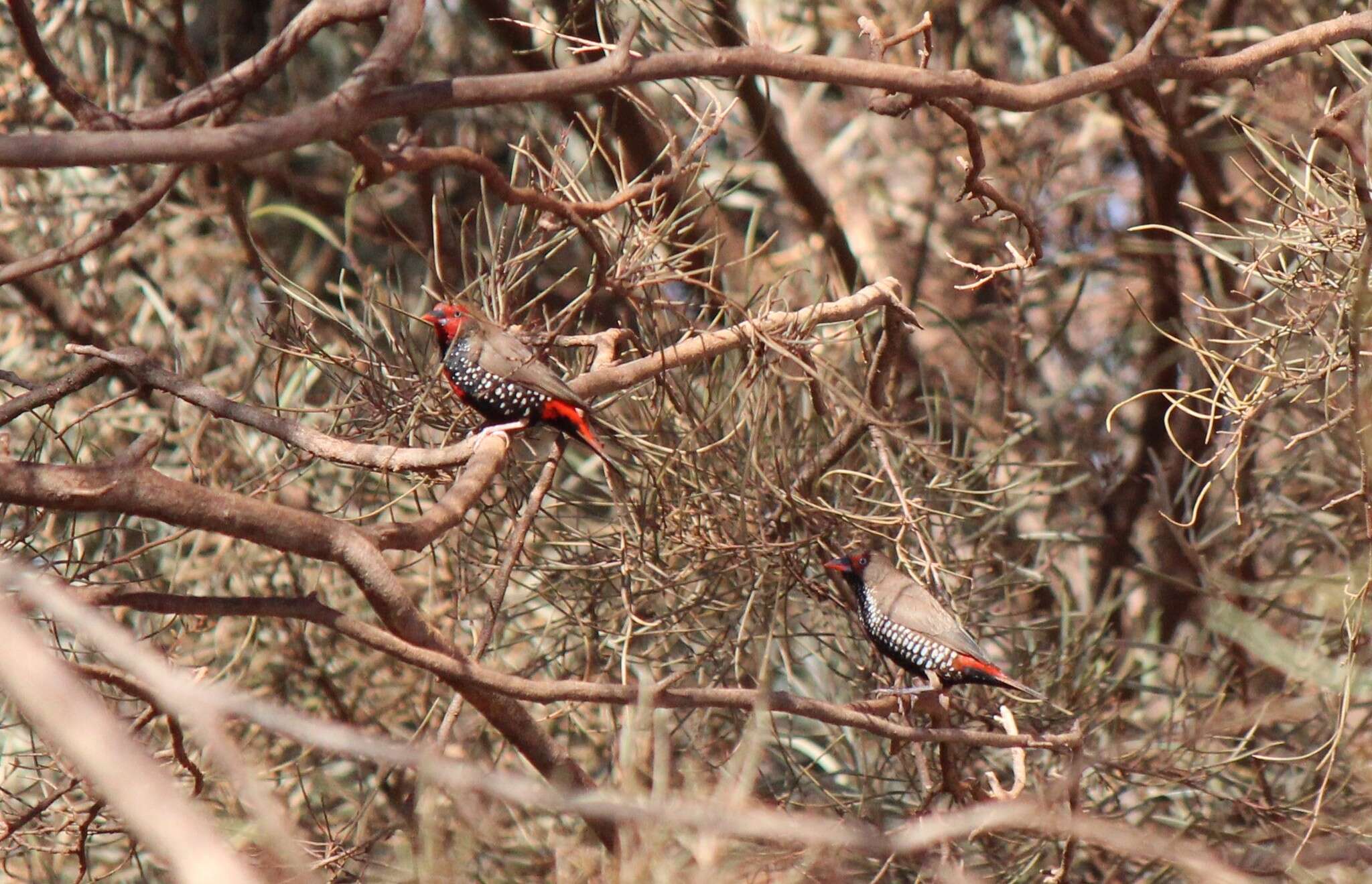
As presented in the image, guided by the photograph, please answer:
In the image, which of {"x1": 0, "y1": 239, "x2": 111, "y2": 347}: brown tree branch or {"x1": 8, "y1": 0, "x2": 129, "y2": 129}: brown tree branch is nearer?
{"x1": 8, "y1": 0, "x2": 129, "y2": 129}: brown tree branch

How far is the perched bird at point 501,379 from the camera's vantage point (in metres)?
3.30

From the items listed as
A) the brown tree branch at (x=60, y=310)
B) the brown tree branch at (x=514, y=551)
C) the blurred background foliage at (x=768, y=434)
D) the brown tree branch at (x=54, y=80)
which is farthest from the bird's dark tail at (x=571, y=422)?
the brown tree branch at (x=60, y=310)

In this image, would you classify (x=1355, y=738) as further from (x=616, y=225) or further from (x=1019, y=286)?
(x=616, y=225)

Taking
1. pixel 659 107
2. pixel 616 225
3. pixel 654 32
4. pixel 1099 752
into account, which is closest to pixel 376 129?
pixel 659 107

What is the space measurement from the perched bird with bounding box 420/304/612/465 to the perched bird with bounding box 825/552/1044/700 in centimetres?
77

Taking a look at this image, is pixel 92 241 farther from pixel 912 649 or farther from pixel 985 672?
pixel 985 672

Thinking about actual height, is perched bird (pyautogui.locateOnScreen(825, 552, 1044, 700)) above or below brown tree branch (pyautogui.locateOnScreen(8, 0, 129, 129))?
below

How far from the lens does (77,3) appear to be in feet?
18.5

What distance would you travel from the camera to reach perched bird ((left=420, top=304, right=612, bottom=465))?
3299 mm

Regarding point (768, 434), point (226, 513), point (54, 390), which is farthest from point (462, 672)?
point (768, 434)

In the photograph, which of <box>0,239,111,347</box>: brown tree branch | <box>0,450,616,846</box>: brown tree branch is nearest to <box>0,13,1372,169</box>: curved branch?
<box>0,450,616,846</box>: brown tree branch

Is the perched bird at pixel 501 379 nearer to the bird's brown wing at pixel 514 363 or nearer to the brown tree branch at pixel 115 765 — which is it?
the bird's brown wing at pixel 514 363

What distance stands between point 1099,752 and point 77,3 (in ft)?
15.3

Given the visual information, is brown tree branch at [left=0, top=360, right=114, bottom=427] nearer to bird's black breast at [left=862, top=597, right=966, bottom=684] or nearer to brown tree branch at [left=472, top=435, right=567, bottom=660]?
brown tree branch at [left=472, top=435, right=567, bottom=660]
